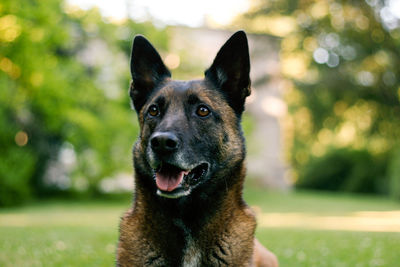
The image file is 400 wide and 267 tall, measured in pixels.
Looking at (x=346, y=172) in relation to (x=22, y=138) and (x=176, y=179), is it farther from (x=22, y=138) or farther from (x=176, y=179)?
(x=176, y=179)

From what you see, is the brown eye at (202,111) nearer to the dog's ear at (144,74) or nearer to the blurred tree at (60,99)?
the dog's ear at (144,74)

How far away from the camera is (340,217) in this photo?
51.5ft

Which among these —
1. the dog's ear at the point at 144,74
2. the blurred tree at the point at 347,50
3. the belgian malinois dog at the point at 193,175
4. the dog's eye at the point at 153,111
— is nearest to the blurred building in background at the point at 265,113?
the blurred tree at the point at 347,50

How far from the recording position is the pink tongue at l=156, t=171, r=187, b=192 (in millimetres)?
3641

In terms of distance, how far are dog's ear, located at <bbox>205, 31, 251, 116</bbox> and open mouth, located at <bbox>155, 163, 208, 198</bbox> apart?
0.81 metres

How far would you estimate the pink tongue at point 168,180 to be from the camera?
3641mm

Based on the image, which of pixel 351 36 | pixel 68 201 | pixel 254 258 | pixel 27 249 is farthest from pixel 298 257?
Answer: pixel 351 36

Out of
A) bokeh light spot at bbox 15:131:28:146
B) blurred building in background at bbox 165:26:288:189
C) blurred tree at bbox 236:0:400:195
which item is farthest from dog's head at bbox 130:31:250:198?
blurred building in background at bbox 165:26:288:189

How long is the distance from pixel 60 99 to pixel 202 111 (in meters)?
18.7

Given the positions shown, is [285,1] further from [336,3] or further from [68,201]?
[68,201]

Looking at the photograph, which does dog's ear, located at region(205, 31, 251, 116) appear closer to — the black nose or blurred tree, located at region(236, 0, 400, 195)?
the black nose

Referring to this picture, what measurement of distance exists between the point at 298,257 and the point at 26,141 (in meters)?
19.3

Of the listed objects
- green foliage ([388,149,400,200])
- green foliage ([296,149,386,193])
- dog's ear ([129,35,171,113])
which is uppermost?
dog's ear ([129,35,171,113])

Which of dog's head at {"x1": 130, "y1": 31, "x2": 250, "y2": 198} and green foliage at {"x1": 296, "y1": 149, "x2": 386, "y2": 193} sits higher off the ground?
dog's head at {"x1": 130, "y1": 31, "x2": 250, "y2": 198}
